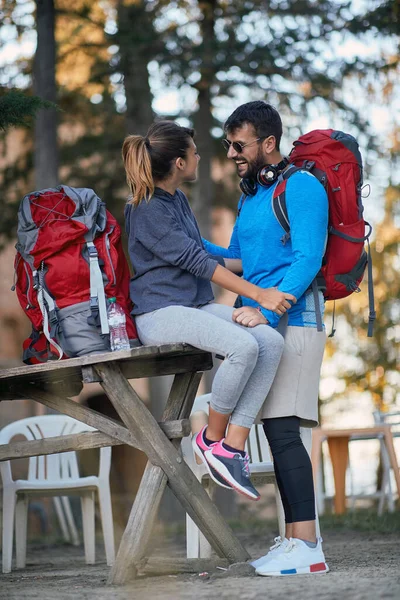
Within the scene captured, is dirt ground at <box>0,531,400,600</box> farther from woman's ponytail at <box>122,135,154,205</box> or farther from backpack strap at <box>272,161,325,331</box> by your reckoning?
woman's ponytail at <box>122,135,154,205</box>

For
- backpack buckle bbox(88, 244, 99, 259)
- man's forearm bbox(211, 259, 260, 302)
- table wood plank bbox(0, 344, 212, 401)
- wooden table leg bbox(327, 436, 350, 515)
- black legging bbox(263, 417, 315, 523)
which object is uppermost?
backpack buckle bbox(88, 244, 99, 259)

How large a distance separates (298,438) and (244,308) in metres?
0.65

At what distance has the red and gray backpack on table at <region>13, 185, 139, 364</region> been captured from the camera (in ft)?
14.9

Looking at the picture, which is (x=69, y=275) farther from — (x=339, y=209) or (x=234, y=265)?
(x=339, y=209)

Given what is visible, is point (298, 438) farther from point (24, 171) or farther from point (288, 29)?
point (24, 171)

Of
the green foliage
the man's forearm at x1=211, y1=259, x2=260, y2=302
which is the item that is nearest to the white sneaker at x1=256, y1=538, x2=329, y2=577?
the man's forearm at x1=211, y1=259, x2=260, y2=302

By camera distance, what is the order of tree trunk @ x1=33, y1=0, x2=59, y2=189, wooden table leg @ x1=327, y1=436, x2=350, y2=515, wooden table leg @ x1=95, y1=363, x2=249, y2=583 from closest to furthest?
wooden table leg @ x1=95, y1=363, x2=249, y2=583 → tree trunk @ x1=33, y1=0, x2=59, y2=189 → wooden table leg @ x1=327, y1=436, x2=350, y2=515

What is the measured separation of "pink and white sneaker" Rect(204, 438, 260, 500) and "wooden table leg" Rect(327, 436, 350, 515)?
5.61m

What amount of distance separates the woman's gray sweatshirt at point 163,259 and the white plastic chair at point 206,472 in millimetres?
1056

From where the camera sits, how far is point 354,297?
16.1 m

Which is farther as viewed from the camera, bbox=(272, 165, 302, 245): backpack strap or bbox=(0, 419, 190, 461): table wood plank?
bbox=(0, 419, 190, 461): table wood plank

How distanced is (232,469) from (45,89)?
5.14m

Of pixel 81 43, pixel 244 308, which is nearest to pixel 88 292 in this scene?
pixel 244 308

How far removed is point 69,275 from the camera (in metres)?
4.57
